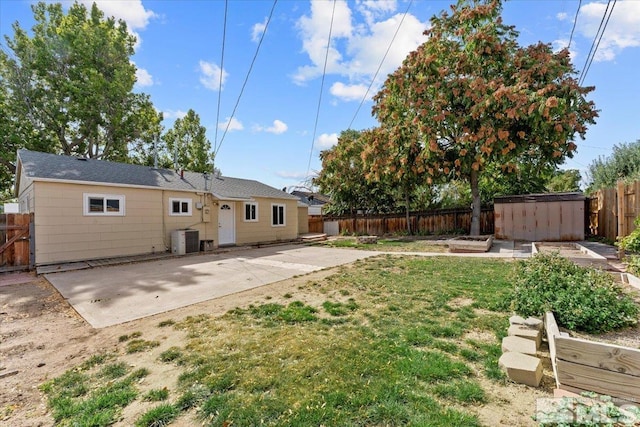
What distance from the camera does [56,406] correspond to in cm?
242

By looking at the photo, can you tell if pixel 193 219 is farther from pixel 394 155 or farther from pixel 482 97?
pixel 482 97

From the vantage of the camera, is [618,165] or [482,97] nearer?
[482,97]

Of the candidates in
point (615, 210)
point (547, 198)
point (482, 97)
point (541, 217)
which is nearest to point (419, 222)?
point (541, 217)

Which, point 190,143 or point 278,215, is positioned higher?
point 190,143

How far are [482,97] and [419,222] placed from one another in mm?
7832

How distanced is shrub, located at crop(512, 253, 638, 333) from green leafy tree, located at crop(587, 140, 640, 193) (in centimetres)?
1284

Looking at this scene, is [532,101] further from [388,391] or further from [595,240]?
[388,391]

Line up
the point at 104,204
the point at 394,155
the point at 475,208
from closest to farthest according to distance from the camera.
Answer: the point at 104,204 < the point at 394,155 < the point at 475,208

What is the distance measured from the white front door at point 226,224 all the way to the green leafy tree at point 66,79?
10.7 meters

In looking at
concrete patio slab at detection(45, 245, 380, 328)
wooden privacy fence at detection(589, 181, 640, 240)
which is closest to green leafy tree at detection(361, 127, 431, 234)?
concrete patio slab at detection(45, 245, 380, 328)

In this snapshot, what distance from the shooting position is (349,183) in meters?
18.5

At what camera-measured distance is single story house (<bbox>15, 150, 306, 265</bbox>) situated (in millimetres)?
8875

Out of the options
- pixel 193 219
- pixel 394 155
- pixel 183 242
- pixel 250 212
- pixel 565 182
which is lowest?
pixel 183 242

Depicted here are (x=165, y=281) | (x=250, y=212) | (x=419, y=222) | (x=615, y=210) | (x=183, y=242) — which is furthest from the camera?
(x=419, y=222)
